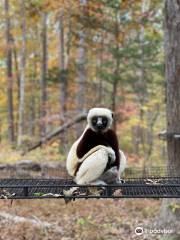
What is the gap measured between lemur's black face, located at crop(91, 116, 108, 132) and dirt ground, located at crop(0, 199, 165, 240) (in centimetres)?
251

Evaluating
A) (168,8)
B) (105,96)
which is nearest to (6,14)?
(105,96)

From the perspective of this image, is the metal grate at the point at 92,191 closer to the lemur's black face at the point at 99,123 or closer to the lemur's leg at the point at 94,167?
the lemur's leg at the point at 94,167

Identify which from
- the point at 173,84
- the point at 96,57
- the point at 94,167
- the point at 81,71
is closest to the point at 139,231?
the point at 173,84

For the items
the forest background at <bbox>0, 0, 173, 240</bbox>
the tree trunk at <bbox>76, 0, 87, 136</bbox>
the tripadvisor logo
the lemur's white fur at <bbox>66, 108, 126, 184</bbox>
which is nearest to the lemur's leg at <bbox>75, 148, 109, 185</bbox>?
the lemur's white fur at <bbox>66, 108, 126, 184</bbox>

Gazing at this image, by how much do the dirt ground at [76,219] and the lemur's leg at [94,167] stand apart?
2303 mm

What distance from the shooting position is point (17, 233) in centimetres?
560

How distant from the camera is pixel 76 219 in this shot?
21.7 feet

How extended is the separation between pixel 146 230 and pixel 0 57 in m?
15.2

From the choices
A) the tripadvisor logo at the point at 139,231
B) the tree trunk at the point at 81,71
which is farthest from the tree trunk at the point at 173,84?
the tree trunk at the point at 81,71

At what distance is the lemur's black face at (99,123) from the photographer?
361 cm

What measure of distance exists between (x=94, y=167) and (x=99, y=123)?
0.41 metres

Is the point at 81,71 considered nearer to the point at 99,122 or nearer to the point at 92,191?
the point at 99,122

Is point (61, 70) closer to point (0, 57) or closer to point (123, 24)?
point (123, 24)

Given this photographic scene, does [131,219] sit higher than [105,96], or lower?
lower
